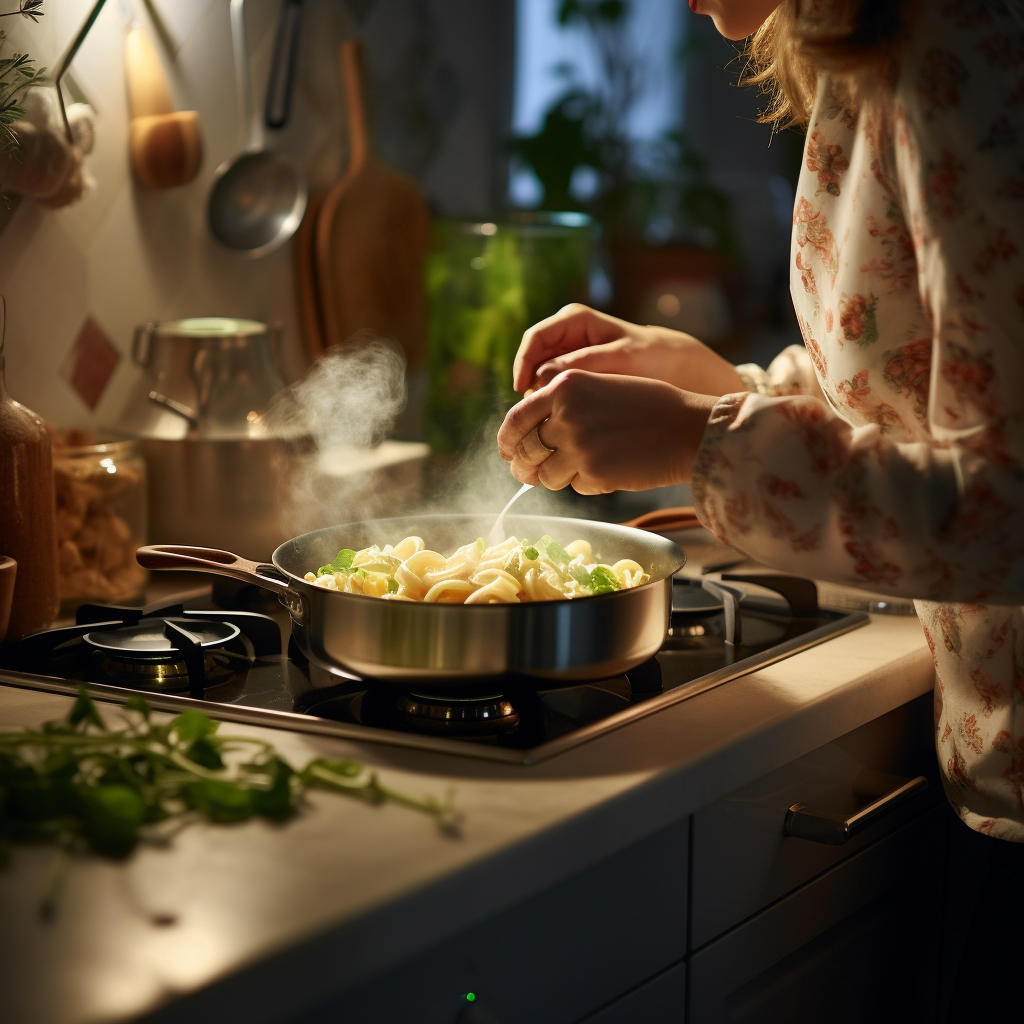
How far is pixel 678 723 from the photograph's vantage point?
0.93m

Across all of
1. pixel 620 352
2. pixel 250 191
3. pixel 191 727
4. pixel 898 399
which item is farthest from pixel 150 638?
pixel 250 191

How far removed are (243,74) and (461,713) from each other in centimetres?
107

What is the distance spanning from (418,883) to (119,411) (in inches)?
39.8

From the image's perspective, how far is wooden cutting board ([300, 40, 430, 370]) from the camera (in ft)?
5.89

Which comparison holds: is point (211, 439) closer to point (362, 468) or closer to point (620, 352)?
point (362, 468)

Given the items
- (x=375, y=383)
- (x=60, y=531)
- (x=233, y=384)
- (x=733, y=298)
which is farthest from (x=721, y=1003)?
(x=733, y=298)

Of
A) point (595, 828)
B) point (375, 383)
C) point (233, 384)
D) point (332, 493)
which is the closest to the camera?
point (595, 828)

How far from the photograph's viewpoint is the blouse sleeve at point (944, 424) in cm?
78

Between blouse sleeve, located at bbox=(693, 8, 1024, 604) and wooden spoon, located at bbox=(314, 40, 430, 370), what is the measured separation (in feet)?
3.56

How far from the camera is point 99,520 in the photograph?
1.29 meters

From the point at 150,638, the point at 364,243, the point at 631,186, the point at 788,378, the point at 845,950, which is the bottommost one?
the point at 845,950

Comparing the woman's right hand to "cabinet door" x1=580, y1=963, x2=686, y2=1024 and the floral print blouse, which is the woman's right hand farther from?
"cabinet door" x1=580, y1=963, x2=686, y2=1024

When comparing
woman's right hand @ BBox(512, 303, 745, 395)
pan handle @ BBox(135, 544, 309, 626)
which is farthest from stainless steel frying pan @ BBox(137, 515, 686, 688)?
woman's right hand @ BBox(512, 303, 745, 395)

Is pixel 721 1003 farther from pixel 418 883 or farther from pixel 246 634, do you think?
pixel 246 634
